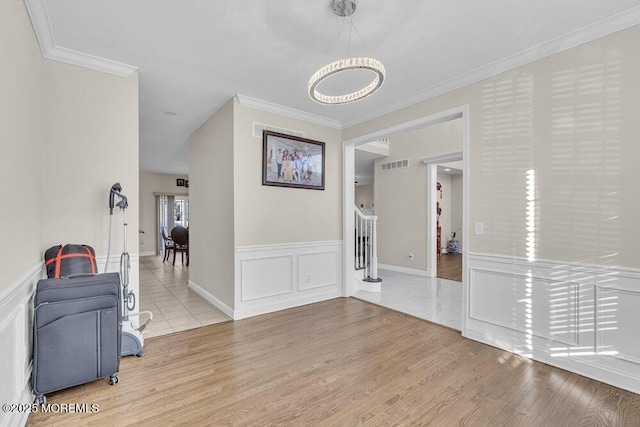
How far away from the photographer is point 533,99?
104 inches

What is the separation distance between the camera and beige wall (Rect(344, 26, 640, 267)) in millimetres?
2186

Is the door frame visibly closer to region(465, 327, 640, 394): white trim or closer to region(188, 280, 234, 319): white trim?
region(465, 327, 640, 394): white trim

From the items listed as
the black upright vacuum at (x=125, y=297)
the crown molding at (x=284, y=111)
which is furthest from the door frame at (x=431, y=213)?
the black upright vacuum at (x=125, y=297)

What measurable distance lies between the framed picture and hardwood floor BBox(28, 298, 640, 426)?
79.1 inches

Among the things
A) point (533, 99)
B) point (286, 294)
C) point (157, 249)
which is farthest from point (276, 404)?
point (157, 249)

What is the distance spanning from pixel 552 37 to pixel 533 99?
1.59 ft

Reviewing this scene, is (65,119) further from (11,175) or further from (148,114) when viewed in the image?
(148,114)

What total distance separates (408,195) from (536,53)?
3974mm

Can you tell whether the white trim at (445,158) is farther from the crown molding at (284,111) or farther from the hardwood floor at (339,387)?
the hardwood floor at (339,387)

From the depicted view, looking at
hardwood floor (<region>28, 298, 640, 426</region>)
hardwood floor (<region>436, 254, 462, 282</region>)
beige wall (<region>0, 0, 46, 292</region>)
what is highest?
beige wall (<region>0, 0, 46, 292</region>)

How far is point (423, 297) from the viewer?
14.8 feet

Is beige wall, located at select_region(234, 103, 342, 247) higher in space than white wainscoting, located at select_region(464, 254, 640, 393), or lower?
higher

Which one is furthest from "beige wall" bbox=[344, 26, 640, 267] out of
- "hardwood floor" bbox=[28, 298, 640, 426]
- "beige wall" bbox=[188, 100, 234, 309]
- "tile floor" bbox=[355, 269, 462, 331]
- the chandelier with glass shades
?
"beige wall" bbox=[188, 100, 234, 309]

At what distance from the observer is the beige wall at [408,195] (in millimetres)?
5984
